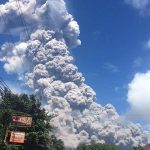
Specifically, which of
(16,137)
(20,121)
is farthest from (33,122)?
(20,121)

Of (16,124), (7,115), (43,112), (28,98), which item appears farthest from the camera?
(28,98)

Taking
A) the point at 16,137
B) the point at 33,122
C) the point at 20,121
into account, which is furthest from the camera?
the point at 33,122

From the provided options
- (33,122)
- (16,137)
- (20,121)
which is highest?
(33,122)

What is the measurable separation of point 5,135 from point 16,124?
4.01 metres

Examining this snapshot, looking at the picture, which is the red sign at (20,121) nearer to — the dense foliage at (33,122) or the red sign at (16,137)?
the red sign at (16,137)

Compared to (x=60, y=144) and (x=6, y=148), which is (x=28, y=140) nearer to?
(x=6, y=148)

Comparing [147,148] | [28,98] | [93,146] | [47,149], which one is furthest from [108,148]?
[47,149]

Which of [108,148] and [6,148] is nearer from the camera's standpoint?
[6,148]

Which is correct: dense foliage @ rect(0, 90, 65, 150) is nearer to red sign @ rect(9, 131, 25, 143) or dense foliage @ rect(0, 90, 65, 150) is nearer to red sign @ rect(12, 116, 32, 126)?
red sign @ rect(9, 131, 25, 143)

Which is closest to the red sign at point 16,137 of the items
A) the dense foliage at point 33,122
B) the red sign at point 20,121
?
the red sign at point 20,121

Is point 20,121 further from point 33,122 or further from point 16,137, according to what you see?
point 33,122

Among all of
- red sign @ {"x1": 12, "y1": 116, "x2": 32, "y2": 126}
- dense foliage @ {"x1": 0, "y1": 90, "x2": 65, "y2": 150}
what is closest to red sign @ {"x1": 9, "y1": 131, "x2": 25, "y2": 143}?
red sign @ {"x1": 12, "y1": 116, "x2": 32, "y2": 126}

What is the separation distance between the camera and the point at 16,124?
49.6 metres

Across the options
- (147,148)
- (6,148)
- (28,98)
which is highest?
(28,98)
